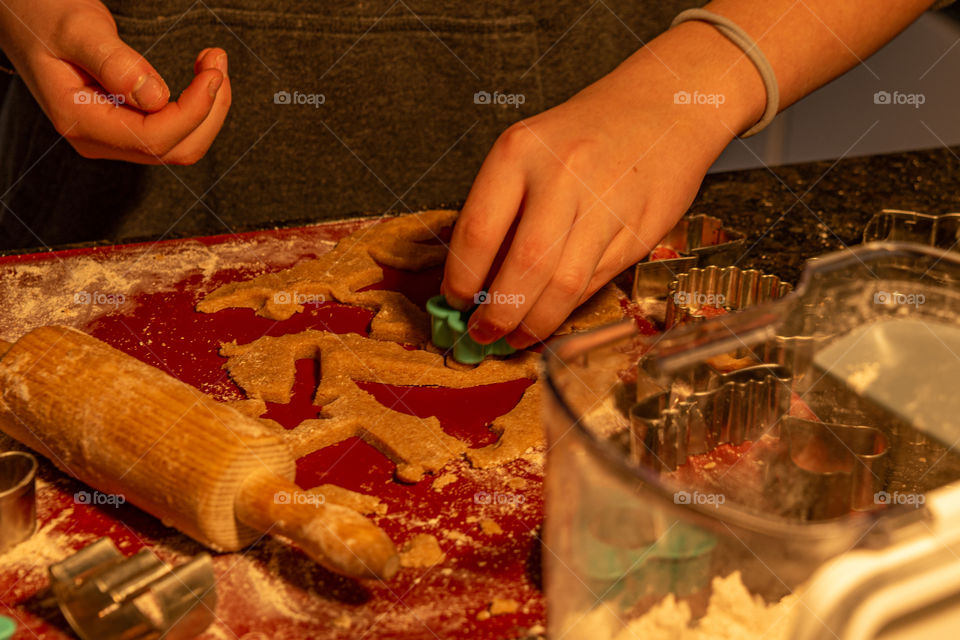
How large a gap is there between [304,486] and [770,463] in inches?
20.9

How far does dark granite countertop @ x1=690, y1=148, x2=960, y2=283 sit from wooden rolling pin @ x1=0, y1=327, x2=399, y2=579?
0.91 metres

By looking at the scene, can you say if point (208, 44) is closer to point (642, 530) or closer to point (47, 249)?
point (47, 249)

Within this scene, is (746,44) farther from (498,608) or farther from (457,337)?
(498,608)

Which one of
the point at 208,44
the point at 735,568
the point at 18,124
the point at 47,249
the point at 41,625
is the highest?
the point at 208,44

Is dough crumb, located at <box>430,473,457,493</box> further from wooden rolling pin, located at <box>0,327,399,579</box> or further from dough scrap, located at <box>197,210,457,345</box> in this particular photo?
dough scrap, located at <box>197,210,457,345</box>

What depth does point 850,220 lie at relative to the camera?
1553 millimetres

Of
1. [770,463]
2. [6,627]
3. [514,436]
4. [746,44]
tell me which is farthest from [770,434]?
[6,627]

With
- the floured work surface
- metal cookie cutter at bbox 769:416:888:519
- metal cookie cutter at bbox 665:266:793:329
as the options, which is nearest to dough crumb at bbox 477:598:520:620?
the floured work surface

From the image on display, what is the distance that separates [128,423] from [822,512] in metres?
0.72

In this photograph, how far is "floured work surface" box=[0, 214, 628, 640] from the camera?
2.56ft

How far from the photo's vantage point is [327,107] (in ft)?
5.72

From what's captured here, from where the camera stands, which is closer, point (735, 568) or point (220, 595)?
point (735, 568)

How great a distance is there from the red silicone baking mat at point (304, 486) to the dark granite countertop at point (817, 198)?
60 cm

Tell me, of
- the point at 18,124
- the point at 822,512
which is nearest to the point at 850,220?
the point at 822,512
